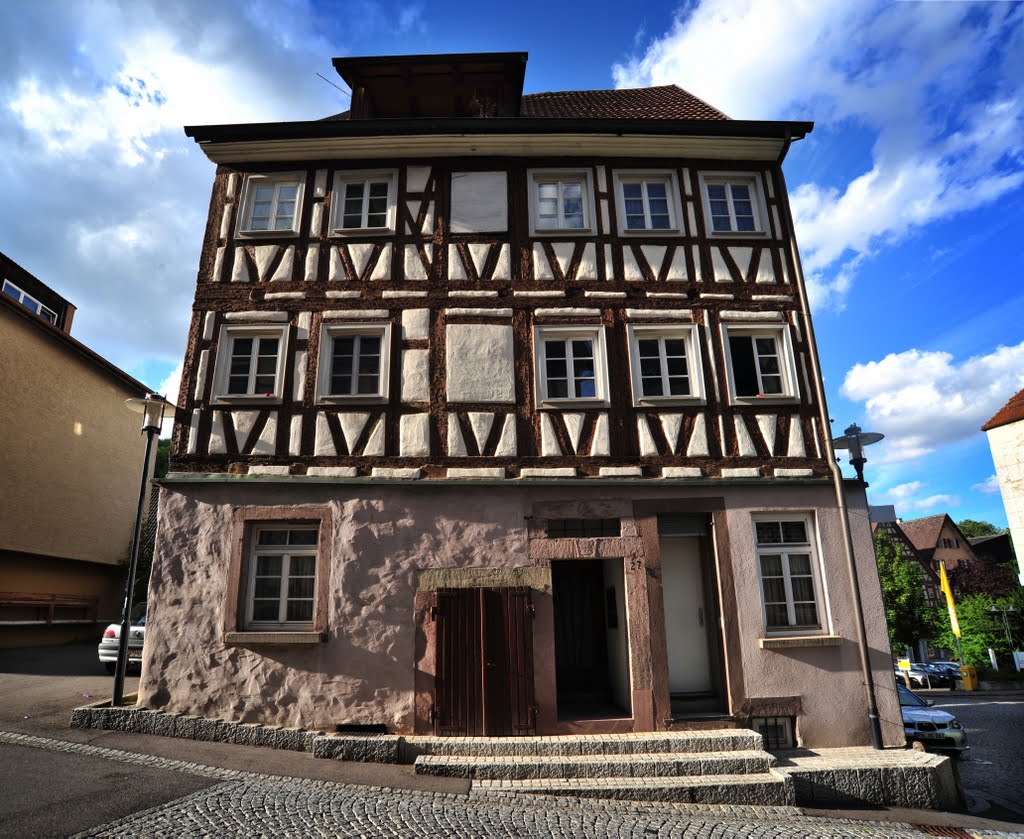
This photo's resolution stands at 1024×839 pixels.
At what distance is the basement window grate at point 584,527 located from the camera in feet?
33.2

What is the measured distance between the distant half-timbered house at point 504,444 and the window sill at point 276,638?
56mm

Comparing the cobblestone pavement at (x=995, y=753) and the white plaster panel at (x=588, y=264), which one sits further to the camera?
the white plaster panel at (x=588, y=264)

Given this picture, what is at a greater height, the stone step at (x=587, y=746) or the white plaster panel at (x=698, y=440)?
the white plaster panel at (x=698, y=440)

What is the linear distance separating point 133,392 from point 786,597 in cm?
2336

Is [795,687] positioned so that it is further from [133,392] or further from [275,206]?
[133,392]

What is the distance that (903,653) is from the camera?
142 ft

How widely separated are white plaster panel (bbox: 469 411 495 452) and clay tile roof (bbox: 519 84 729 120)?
6.53 m

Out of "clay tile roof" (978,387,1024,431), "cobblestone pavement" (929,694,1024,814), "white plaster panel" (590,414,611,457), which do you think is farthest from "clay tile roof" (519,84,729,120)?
"clay tile roof" (978,387,1024,431)

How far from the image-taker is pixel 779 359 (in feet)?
36.7

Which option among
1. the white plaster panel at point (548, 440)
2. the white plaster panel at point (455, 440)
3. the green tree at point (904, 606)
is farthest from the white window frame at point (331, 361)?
the green tree at point (904, 606)

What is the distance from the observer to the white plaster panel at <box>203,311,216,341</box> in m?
10.9

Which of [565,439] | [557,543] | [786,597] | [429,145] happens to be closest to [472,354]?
[565,439]

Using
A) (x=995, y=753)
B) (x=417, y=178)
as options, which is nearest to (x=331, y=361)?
(x=417, y=178)

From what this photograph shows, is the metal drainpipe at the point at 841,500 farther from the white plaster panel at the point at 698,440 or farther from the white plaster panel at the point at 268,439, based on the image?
the white plaster panel at the point at 268,439
